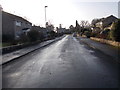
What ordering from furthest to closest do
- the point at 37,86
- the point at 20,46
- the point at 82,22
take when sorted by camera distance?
the point at 82,22 < the point at 20,46 < the point at 37,86

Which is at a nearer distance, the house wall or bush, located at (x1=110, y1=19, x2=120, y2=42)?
bush, located at (x1=110, y1=19, x2=120, y2=42)

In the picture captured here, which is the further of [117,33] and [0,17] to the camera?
[0,17]

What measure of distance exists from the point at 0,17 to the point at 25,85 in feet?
141

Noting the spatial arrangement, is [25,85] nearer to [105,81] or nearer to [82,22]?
[105,81]

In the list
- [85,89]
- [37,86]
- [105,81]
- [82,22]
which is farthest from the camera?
[82,22]

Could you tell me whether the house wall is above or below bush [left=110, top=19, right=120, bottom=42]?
above

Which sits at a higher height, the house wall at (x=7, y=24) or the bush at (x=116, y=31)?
the house wall at (x=7, y=24)

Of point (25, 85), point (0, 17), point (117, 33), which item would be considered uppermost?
point (0, 17)

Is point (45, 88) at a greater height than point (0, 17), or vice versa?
point (0, 17)

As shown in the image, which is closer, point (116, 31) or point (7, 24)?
point (116, 31)

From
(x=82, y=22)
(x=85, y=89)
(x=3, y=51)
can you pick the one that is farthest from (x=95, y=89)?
(x=82, y=22)

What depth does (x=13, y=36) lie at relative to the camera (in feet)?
155

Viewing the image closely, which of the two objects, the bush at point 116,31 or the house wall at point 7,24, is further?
the house wall at point 7,24

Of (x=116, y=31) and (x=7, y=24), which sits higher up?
(x=7, y=24)
